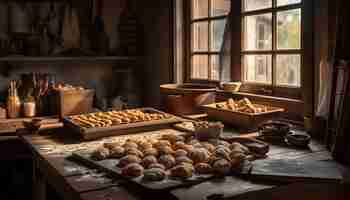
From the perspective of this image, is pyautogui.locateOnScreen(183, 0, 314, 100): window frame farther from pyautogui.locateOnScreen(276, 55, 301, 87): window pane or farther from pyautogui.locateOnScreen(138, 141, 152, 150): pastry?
pyautogui.locateOnScreen(138, 141, 152, 150): pastry

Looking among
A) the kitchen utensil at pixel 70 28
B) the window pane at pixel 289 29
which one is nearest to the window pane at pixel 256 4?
the window pane at pixel 289 29

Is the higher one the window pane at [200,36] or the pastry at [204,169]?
the window pane at [200,36]

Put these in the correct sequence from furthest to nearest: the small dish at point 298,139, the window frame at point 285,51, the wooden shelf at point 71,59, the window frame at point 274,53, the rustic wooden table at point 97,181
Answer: the wooden shelf at point 71,59 < the window frame at point 274,53 < the window frame at point 285,51 < the small dish at point 298,139 < the rustic wooden table at point 97,181

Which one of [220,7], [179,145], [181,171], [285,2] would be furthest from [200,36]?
[181,171]

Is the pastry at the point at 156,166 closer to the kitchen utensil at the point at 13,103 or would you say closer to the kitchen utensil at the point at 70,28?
the kitchen utensil at the point at 13,103

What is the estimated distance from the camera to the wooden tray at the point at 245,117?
2.40m

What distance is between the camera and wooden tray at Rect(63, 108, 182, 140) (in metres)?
2.31

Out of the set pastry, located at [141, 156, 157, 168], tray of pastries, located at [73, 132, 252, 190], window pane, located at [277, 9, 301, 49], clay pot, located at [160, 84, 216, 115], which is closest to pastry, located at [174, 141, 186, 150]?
tray of pastries, located at [73, 132, 252, 190]

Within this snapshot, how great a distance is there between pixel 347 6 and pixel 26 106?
256cm

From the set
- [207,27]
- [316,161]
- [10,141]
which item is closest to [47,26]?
[10,141]

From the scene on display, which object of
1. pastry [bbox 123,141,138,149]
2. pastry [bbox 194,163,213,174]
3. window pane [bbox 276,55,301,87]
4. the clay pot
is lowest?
pastry [bbox 194,163,213,174]

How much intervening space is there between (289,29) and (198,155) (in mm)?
1290

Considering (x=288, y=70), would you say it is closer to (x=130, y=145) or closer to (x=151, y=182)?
(x=130, y=145)

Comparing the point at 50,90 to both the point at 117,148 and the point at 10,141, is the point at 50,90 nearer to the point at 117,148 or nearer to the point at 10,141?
the point at 10,141
